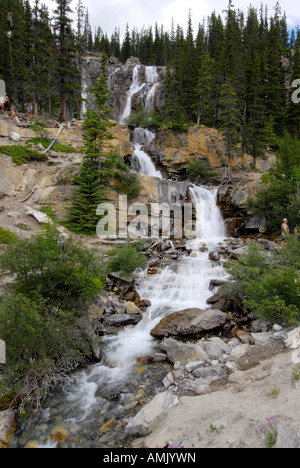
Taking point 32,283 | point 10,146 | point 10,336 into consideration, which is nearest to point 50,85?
point 10,146

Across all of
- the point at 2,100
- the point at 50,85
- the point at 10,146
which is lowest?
the point at 10,146

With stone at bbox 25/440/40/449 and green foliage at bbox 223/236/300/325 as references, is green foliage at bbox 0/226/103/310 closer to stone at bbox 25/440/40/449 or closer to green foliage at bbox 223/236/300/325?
stone at bbox 25/440/40/449

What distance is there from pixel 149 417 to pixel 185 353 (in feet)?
8.99

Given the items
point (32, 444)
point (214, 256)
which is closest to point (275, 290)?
point (214, 256)

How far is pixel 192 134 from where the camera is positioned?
99.7 ft

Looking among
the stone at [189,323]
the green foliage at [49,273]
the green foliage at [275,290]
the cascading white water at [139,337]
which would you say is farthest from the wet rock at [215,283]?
the green foliage at [49,273]

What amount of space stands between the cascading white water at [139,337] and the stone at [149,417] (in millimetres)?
1106

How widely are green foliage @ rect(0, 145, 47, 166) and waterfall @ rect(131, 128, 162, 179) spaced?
9.88 metres

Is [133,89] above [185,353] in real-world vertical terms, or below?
above

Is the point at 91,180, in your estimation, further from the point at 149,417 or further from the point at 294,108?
the point at 294,108

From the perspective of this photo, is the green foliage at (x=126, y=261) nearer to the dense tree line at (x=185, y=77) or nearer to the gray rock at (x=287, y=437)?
the gray rock at (x=287, y=437)

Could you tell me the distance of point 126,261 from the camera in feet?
45.1
